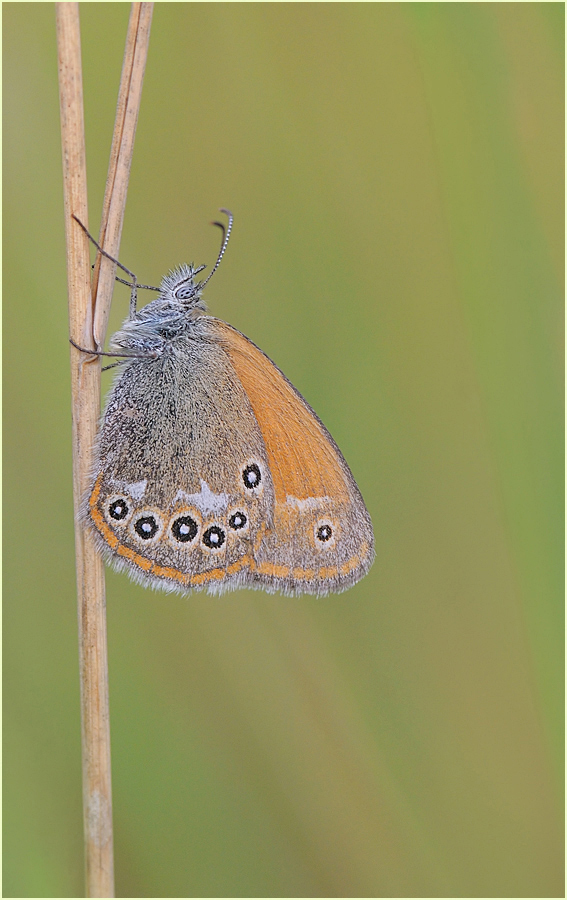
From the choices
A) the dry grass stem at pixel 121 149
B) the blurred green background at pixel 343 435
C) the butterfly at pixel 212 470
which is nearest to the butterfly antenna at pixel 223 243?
the butterfly at pixel 212 470

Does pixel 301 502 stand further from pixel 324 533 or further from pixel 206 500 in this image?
pixel 206 500

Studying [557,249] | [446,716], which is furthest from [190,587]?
[557,249]

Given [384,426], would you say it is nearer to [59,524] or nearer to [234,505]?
[234,505]

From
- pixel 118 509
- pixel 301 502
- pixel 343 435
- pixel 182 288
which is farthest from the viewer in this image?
pixel 343 435

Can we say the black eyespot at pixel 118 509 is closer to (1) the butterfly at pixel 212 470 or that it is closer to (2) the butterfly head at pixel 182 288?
(1) the butterfly at pixel 212 470

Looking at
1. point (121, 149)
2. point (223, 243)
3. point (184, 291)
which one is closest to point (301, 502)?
point (184, 291)
